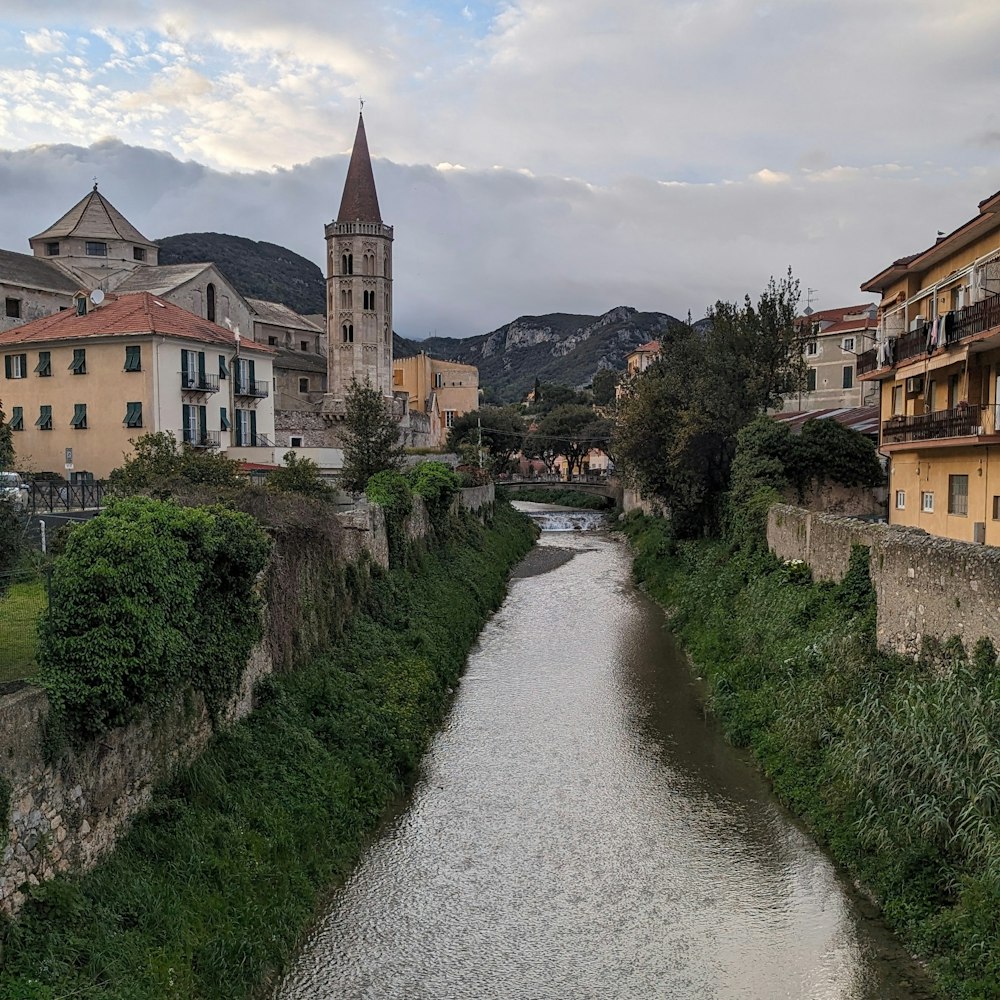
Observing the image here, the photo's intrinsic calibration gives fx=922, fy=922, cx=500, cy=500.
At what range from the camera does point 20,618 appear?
14.5m

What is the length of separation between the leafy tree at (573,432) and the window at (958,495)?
A: 7454 centimetres

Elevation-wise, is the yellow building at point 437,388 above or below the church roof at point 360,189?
below

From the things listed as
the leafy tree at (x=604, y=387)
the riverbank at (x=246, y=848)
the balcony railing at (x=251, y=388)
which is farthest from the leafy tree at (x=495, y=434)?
the riverbank at (x=246, y=848)

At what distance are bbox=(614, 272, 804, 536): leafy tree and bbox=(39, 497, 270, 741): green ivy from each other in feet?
96.0

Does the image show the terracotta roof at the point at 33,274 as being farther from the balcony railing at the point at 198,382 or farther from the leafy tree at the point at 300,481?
the leafy tree at the point at 300,481

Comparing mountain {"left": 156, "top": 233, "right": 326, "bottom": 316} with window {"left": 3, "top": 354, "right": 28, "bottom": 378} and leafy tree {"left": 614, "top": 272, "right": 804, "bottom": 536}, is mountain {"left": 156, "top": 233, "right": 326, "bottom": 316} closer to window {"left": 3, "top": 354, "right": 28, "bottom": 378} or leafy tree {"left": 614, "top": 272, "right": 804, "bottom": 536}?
window {"left": 3, "top": 354, "right": 28, "bottom": 378}

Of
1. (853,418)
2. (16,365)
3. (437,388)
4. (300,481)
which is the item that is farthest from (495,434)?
(300,481)

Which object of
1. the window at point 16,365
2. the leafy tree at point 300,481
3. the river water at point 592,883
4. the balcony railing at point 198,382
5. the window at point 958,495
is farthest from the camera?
the balcony railing at point 198,382

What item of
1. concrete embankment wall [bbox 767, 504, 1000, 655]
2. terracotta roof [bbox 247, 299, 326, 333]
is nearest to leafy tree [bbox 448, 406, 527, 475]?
terracotta roof [bbox 247, 299, 326, 333]

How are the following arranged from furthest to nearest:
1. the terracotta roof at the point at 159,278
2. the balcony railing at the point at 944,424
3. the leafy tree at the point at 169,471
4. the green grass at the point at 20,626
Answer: the terracotta roof at the point at 159,278 < the leafy tree at the point at 169,471 < the balcony railing at the point at 944,424 < the green grass at the point at 20,626

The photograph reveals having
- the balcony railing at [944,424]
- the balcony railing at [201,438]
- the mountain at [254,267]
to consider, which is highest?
the mountain at [254,267]

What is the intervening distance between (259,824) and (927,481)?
22.7m

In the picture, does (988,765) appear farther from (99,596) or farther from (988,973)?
Answer: (99,596)

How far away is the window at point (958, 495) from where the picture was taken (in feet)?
84.5
